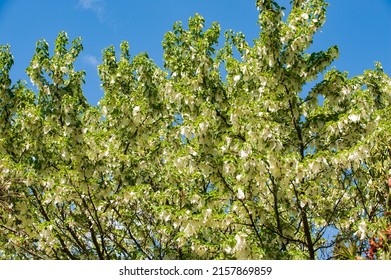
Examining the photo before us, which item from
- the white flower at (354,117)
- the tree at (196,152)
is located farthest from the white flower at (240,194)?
the white flower at (354,117)

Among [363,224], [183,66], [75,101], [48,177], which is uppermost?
[183,66]

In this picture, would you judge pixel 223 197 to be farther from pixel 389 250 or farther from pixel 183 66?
pixel 389 250

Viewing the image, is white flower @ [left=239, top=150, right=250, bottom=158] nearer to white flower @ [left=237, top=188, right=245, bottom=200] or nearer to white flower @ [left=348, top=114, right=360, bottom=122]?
white flower @ [left=237, top=188, right=245, bottom=200]

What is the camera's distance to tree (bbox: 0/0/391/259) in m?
11.9

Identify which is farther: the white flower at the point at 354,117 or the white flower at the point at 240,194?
the white flower at the point at 354,117

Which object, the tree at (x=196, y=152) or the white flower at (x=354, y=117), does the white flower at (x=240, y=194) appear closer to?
the tree at (x=196, y=152)

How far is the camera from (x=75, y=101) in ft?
45.4

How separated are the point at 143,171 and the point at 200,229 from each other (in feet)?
10.3

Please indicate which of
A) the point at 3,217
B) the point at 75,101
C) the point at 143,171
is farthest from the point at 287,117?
the point at 3,217

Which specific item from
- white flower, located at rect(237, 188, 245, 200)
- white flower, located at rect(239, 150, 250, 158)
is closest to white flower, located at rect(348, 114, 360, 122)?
white flower, located at rect(239, 150, 250, 158)

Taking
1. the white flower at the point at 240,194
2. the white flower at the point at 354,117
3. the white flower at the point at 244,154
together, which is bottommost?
the white flower at the point at 240,194

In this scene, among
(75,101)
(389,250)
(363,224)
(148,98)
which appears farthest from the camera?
(148,98)

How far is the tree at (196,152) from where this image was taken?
11945 millimetres

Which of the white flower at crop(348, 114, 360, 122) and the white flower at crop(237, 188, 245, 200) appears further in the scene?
the white flower at crop(348, 114, 360, 122)
